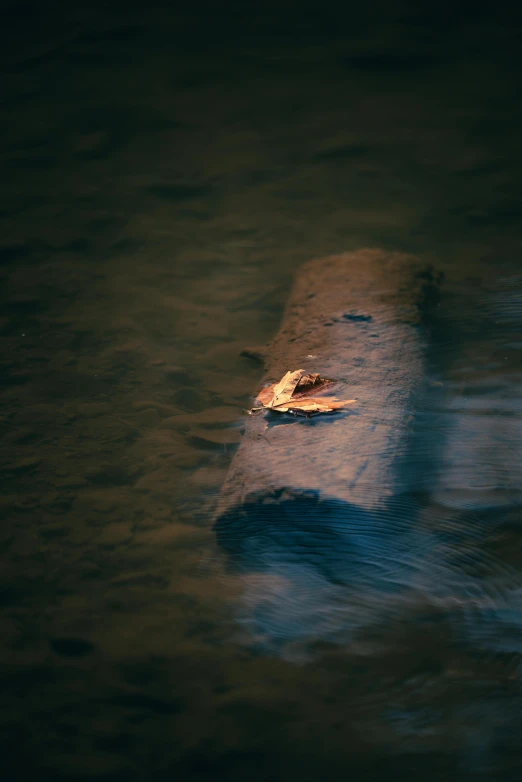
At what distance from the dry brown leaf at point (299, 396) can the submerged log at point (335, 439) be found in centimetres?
3

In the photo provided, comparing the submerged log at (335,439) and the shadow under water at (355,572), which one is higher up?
the submerged log at (335,439)

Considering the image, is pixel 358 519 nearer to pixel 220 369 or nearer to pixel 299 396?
pixel 299 396

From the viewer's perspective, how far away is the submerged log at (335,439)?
1.99m

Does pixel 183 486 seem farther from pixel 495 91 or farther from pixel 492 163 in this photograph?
pixel 495 91

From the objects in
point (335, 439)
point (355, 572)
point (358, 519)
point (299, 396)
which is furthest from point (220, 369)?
point (355, 572)

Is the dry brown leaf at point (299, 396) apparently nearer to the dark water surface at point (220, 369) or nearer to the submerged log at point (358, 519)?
the submerged log at point (358, 519)

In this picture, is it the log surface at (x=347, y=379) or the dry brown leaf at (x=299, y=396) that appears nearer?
the log surface at (x=347, y=379)

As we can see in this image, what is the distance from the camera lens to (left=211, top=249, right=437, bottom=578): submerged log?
199 cm

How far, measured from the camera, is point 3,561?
2107 millimetres

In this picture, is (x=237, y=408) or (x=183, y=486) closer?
(x=183, y=486)

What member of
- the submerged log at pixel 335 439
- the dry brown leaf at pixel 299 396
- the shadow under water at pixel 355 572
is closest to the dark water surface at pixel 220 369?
the shadow under water at pixel 355 572

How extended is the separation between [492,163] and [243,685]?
378cm

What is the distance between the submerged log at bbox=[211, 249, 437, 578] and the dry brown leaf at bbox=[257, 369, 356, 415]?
0.11ft

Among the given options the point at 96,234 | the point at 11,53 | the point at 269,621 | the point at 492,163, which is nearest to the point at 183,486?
the point at 269,621
